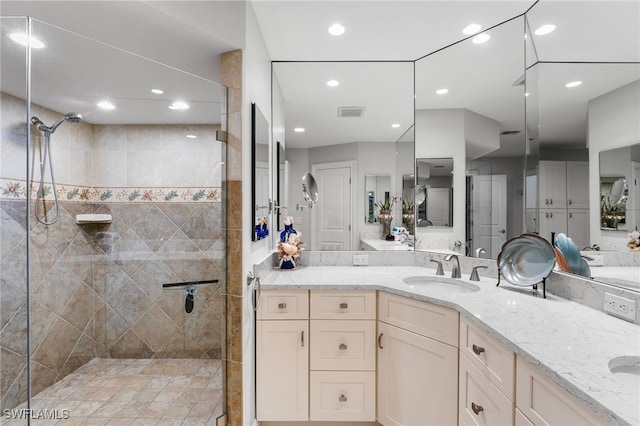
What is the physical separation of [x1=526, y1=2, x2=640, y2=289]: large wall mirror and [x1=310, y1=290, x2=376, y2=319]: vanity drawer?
1.06 meters

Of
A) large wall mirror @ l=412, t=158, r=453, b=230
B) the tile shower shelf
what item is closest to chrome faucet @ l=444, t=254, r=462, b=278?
large wall mirror @ l=412, t=158, r=453, b=230

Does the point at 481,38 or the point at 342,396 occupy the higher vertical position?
the point at 481,38

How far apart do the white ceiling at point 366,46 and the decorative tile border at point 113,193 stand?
0.44 metres

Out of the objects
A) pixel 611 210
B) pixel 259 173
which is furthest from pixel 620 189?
pixel 259 173

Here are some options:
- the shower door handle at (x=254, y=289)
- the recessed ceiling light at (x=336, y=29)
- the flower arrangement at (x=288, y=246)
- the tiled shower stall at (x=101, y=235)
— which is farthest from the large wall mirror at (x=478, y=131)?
the tiled shower stall at (x=101, y=235)

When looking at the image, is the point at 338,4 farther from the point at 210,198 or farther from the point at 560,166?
the point at 560,166

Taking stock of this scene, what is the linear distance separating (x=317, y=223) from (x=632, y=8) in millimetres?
2026

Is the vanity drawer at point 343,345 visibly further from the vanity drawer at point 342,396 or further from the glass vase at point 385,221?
the glass vase at point 385,221

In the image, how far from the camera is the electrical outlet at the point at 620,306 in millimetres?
1178

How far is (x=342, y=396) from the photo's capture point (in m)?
1.75

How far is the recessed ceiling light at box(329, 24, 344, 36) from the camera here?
72.9 inches

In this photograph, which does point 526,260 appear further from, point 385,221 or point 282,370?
point 282,370

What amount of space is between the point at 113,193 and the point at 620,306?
261 cm

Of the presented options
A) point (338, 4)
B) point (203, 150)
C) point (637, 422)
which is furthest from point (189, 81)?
point (637, 422)
